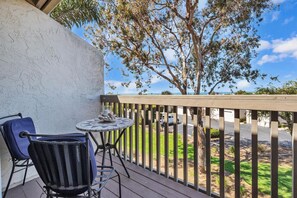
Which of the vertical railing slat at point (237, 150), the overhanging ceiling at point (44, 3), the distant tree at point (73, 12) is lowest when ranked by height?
the vertical railing slat at point (237, 150)

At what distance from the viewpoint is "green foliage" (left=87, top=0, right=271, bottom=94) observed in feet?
24.2

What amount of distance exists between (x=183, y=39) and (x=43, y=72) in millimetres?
6562

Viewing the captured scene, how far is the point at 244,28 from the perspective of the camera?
763 cm

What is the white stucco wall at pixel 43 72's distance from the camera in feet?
8.70

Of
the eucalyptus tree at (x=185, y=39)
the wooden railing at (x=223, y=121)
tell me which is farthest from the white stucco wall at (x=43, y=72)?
the eucalyptus tree at (x=185, y=39)

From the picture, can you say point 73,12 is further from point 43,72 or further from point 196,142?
point 196,142

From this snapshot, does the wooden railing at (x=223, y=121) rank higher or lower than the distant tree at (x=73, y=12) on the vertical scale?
lower

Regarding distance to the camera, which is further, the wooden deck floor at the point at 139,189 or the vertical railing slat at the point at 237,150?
the wooden deck floor at the point at 139,189

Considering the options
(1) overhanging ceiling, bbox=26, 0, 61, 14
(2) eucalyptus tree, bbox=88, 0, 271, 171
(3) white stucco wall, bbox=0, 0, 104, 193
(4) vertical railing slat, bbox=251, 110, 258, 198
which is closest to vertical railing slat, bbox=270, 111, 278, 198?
(4) vertical railing slat, bbox=251, 110, 258, 198

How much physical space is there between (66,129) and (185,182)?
2037 millimetres

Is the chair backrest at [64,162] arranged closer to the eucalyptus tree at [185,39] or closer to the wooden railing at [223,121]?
the wooden railing at [223,121]

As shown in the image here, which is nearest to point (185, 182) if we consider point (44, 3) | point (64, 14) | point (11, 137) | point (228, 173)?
point (11, 137)

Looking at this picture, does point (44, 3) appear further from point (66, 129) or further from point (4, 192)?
point (4, 192)

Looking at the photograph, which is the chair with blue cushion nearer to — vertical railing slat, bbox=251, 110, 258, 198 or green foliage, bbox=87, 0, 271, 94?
vertical railing slat, bbox=251, 110, 258, 198
